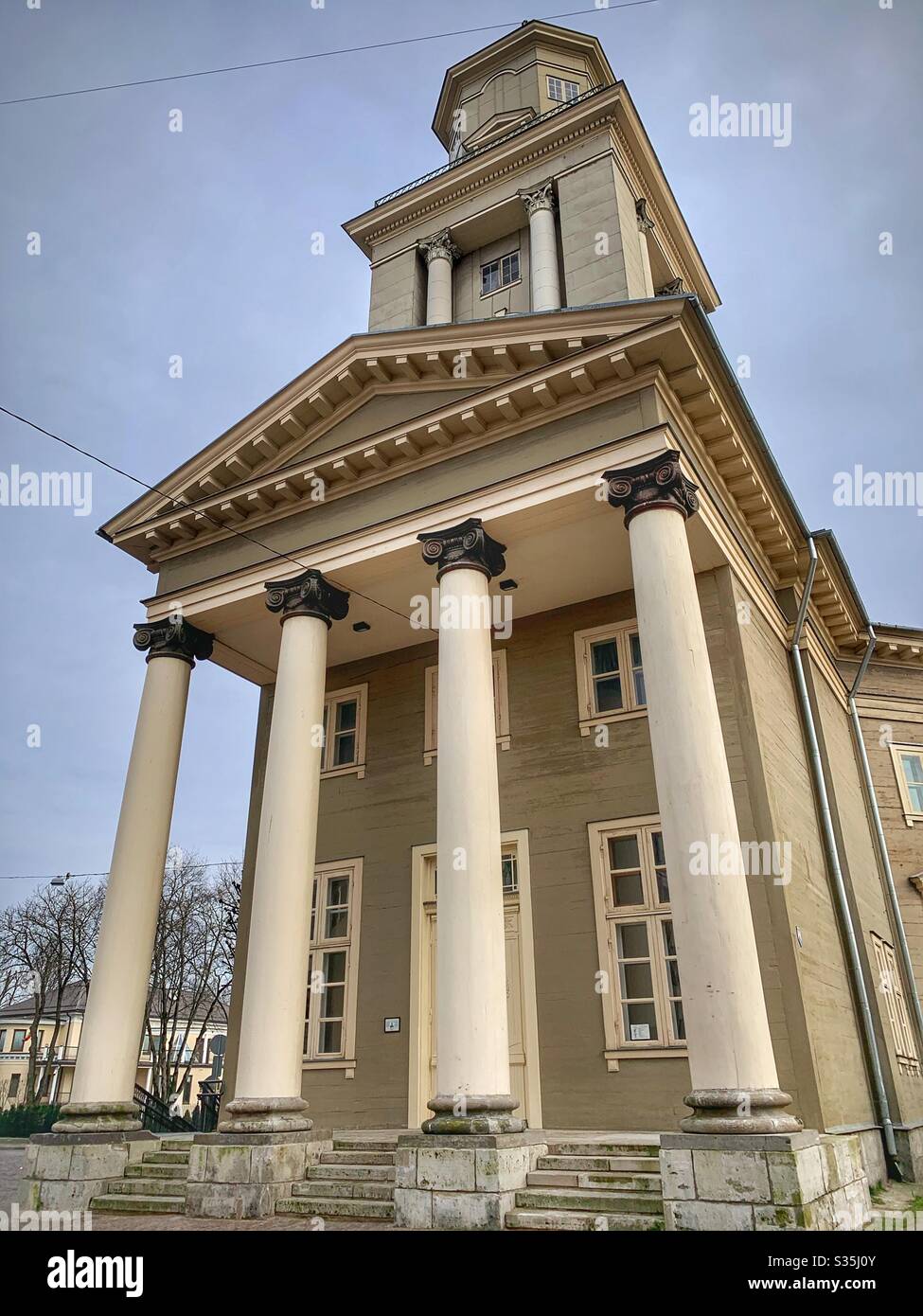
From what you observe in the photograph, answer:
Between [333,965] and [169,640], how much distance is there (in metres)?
4.96

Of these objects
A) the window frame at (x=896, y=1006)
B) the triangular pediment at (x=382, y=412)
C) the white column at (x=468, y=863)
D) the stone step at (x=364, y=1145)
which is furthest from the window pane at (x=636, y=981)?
the triangular pediment at (x=382, y=412)

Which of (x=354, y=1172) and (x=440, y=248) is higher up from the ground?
(x=440, y=248)

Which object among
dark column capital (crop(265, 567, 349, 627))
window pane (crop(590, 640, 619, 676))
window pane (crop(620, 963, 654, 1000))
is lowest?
window pane (crop(620, 963, 654, 1000))

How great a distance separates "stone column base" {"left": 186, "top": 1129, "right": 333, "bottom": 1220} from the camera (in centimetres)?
798

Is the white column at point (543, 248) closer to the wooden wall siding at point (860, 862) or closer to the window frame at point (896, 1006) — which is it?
the wooden wall siding at point (860, 862)

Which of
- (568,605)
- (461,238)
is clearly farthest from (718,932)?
(461,238)

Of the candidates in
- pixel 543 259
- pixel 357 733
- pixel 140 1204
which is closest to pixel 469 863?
pixel 140 1204

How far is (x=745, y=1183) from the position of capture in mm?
6309

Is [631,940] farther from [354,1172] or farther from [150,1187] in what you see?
[150,1187]

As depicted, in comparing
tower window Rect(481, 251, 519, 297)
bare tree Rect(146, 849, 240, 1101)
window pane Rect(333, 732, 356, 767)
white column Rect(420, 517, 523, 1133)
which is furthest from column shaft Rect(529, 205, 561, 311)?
bare tree Rect(146, 849, 240, 1101)

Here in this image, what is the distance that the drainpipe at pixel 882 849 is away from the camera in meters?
14.4

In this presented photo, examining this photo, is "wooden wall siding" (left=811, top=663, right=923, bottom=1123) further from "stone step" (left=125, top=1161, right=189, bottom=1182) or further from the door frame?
"stone step" (left=125, top=1161, right=189, bottom=1182)

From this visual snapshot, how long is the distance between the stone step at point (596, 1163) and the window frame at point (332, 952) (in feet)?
14.9

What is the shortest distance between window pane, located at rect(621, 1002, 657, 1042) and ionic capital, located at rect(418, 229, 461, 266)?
558 inches
